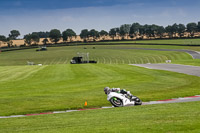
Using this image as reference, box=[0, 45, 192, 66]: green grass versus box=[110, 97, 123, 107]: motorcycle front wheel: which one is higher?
box=[110, 97, 123, 107]: motorcycle front wheel

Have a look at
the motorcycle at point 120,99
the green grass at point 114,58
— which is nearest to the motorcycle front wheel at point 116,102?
the motorcycle at point 120,99

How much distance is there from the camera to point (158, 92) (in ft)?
75.7

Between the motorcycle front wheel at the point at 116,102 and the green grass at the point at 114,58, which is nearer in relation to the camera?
the motorcycle front wheel at the point at 116,102

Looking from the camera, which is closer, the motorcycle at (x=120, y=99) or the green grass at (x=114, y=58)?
the motorcycle at (x=120, y=99)

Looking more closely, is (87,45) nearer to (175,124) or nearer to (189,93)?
(189,93)

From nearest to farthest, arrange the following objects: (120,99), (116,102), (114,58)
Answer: (120,99), (116,102), (114,58)

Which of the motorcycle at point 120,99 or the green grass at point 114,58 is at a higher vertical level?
the motorcycle at point 120,99

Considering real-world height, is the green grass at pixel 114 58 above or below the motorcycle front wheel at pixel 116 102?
below

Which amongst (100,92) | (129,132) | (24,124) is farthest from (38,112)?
(129,132)

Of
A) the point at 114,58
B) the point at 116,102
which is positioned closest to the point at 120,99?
the point at 116,102

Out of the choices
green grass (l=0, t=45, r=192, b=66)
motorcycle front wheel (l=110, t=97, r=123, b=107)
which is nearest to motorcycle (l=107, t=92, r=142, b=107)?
motorcycle front wheel (l=110, t=97, r=123, b=107)

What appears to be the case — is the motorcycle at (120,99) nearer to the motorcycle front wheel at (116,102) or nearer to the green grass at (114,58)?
the motorcycle front wheel at (116,102)

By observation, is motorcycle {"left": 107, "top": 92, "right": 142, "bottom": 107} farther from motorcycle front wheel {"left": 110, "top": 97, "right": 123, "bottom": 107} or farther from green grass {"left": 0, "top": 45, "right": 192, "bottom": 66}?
green grass {"left": 0, "top": 45, "right": 192, "bottom": 66}

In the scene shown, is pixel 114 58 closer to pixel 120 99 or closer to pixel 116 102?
pixel 116 102
